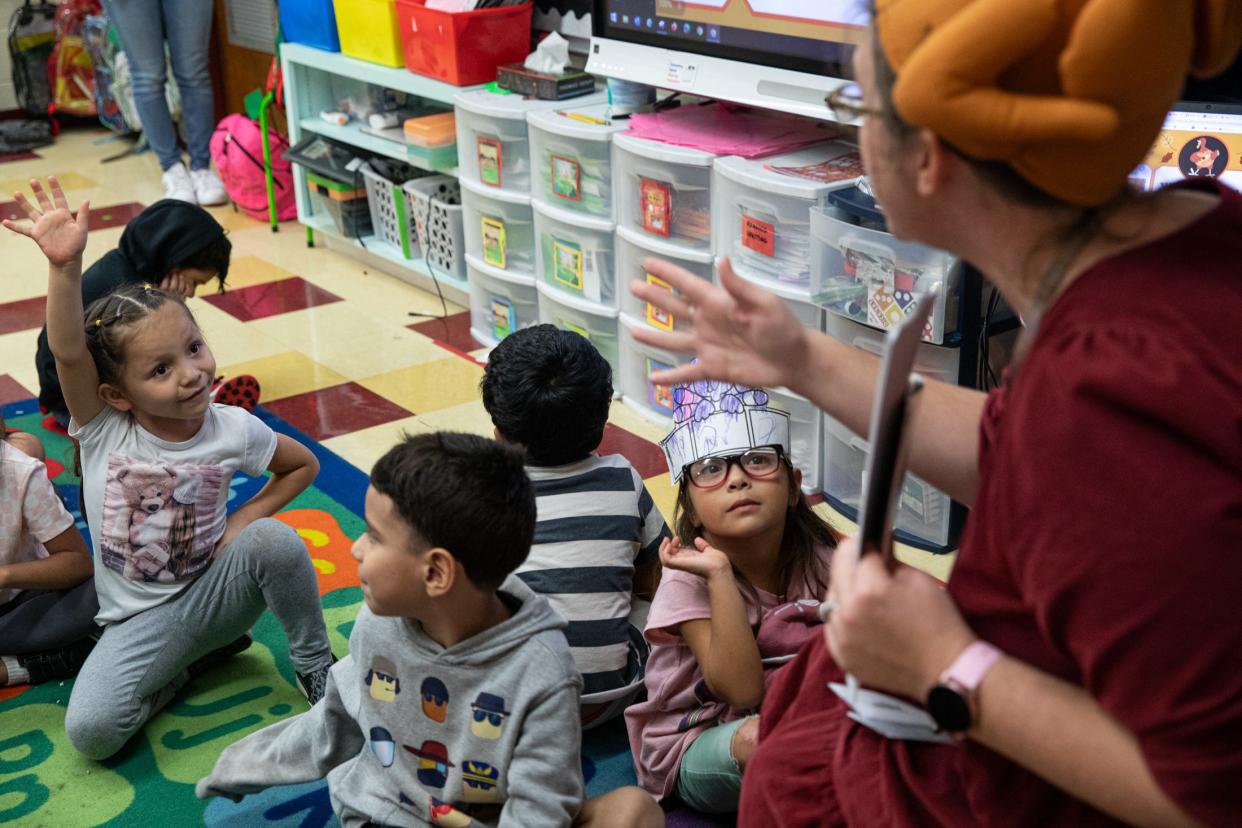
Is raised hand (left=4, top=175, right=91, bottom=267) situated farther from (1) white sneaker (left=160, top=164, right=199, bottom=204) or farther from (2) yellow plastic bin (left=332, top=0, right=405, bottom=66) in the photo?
(1) white sneaker (left=160, top=164, right=199, bottom=204)

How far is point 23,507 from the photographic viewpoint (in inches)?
78.7

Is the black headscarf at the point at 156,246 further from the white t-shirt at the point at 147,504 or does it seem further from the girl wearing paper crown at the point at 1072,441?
the girl wearing paper crown at the point at 1072,441

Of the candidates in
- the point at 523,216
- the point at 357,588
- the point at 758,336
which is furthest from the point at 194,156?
the point at 758,336

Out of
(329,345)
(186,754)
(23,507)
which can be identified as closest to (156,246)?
(23,507)

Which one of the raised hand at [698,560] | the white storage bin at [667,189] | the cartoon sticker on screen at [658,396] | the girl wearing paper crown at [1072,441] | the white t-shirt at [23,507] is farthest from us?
the cartoon sticker on screen at [658,396]

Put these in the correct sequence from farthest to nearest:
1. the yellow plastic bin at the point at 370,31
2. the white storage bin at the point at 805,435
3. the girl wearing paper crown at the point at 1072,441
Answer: the yellow plastic bin at the point at 370,31
the white storage bin at the point at 805,435
the girl wearing paper crown at the point at 1072,441

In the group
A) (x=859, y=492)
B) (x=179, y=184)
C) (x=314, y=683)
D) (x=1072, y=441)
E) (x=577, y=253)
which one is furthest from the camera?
(x=179, y=184)

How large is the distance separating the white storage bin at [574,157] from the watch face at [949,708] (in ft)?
7.26

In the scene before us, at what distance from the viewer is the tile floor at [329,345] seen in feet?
9.76

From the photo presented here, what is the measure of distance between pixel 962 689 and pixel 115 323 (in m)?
1.42

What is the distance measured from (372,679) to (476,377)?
1.82 m

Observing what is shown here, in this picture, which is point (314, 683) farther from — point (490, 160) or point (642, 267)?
point (490, 160)

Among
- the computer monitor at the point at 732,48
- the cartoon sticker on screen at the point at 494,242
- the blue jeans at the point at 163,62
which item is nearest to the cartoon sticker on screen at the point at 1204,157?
the computer monitor at the point at 732,48

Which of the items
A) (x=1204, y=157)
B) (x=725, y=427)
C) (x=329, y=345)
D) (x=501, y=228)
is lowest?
(x=329, y=345)
